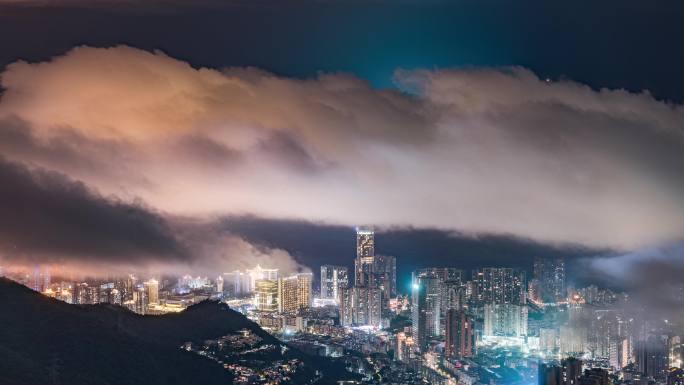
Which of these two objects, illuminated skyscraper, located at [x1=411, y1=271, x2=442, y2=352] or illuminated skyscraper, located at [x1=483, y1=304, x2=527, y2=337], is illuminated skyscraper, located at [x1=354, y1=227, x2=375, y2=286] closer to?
illuminated skyscraper, located at [x1=411, y1=271, x2=442, y2=352]

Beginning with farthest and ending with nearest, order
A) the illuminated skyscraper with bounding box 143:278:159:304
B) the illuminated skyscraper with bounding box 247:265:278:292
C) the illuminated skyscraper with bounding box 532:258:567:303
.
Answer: the illuminated skyscraper with bounding box 247:265:278:292
the illuminated skyscraper with bounding box 532:258:567:303
the illuminated skyscraper with bounding box 143:278:159:304

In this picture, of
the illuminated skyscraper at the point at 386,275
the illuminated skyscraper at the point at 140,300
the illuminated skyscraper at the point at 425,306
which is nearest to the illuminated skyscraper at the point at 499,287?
the illuminated skyscraper at the point at 425,306

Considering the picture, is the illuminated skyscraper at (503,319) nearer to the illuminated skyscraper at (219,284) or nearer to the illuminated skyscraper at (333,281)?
the illuminated skyscraper at (333,281)

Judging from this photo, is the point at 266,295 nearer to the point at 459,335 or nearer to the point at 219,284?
the point at 219,284

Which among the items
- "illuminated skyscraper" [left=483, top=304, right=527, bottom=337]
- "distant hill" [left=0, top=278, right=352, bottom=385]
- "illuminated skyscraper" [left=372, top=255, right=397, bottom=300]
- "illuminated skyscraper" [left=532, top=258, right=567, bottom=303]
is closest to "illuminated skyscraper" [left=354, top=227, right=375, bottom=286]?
"illuminated skyscraper" [left=372, top=255, right=397, bottom=300]

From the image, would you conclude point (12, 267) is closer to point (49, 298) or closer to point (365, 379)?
point (49, 298)

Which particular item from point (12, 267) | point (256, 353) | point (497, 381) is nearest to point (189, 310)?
point (256, 353)
